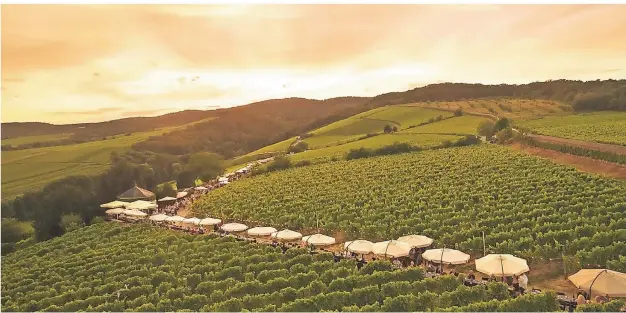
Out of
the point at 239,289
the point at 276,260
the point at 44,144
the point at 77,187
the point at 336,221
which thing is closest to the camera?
the point at 239,289

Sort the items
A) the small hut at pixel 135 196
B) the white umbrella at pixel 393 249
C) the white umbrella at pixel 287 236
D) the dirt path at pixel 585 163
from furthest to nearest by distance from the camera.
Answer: the small hut at pixel 135 196, the dirt path at pixel 585 163, the white umbrella at pixel 287 236, the white umbrella at pixel 393 249

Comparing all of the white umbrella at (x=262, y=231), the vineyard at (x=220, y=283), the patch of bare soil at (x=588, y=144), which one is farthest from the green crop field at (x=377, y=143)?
the vineyard at (x=220, y=283)

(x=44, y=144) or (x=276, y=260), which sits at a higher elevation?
(x=44, y=144)

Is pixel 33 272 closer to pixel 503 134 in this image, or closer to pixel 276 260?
pixel 276 260

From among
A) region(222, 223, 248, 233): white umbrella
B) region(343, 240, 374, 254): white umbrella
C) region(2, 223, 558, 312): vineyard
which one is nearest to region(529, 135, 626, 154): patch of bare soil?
region(343, 240, 374, 254): white umbrella

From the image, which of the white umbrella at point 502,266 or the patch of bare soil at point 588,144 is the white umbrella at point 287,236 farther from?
the patch of bare soil at point 588,144

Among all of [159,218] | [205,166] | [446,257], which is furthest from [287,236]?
[205,166]

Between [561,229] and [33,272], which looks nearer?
[561,229]

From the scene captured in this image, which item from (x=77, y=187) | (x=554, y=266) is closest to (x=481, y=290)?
(x=554, y=266)
